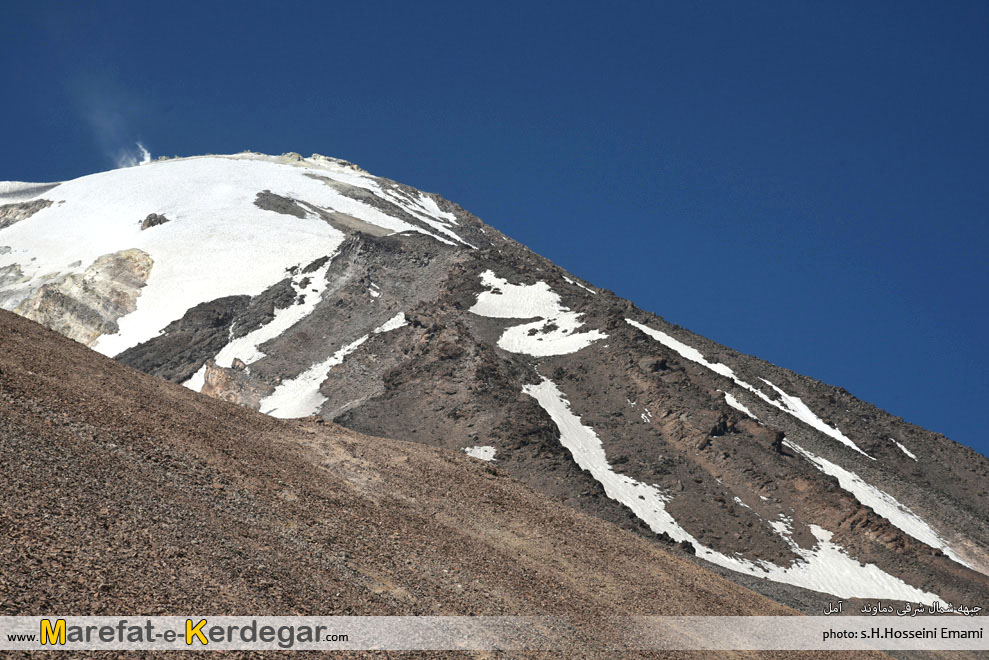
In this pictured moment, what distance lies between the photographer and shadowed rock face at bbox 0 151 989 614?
142 ft

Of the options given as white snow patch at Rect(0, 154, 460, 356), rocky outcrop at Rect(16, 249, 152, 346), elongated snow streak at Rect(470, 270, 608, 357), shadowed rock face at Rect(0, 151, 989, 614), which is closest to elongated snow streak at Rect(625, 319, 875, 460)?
shadowed rock face at Rect(0, 151, 989, 614)

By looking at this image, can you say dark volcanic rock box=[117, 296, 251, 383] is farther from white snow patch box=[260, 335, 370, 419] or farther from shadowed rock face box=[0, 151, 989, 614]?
white snow patch box=[260, 335, 370, 419]

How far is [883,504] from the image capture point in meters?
52.0

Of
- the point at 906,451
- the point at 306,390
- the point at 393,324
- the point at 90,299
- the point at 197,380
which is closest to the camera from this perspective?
the point at 306,390

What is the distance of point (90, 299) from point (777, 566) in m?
63.5

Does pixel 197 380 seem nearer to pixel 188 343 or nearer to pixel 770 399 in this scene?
pixel 188 343

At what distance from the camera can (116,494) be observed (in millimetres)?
18391

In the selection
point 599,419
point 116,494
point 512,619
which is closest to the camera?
point 116,494

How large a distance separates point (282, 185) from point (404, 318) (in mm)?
66517

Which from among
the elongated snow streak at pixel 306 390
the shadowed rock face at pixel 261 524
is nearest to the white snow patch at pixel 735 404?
the elongated snow streak at pixel 306 390

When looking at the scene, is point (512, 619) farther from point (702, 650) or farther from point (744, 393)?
point (744, 393)

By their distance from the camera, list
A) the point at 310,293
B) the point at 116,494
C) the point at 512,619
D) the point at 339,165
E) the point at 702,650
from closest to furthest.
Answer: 1. the point at 116,494
2. the point at 512,619
3. the point at 702,650
4. the point at 310,293
5. the point at 339,165

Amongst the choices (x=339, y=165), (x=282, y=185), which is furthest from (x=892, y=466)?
(x=339, y=165)

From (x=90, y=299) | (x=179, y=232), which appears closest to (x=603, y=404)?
(x=90, y=299)
